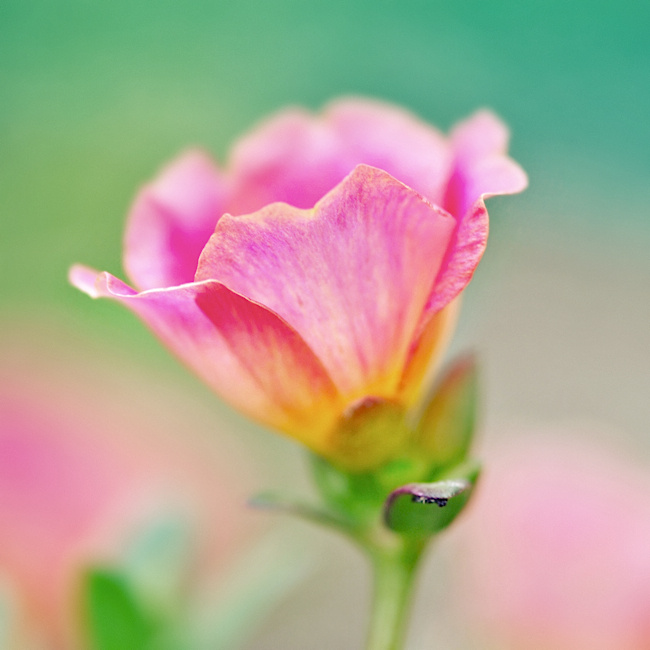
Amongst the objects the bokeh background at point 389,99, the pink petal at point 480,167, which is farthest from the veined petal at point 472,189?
the bokeh background at point 389,99

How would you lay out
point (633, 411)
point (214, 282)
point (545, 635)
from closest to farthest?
point (214, 282)
point (545, 635)
point (633, 411)

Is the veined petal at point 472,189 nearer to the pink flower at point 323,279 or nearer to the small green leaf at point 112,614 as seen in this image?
the pink flower at point 323,279

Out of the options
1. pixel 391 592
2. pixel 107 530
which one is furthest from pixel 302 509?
pixel 107 530

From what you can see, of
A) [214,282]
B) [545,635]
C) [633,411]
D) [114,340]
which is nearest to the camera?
[214,282]

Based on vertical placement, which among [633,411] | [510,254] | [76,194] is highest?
[76,194]

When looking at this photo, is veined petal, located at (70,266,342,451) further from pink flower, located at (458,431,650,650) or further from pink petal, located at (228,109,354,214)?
pink flower, located at (458,431,650,650)

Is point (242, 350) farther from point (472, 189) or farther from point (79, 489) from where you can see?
point (79, 489)

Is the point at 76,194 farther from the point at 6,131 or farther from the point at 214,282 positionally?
the point at 214,282

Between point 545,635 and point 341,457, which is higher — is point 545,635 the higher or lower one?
the lower one

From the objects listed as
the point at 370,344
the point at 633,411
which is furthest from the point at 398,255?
the point at 633,411
